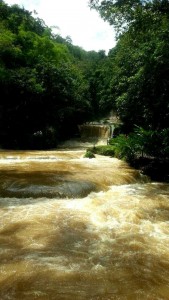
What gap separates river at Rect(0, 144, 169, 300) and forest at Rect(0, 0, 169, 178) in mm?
5028

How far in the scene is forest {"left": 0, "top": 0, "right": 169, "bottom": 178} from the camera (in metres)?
14.0

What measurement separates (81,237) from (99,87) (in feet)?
106

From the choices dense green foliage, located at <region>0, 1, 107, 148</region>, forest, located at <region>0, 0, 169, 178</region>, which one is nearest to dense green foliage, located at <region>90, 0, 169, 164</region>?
forest, located at <region>0, 0, 169, 178</region>

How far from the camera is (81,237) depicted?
628cm

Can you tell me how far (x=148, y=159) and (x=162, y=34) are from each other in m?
5.89

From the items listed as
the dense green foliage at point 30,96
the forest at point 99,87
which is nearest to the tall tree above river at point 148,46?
the forest at point 99,87

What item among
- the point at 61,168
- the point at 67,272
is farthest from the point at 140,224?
the point at 61,168

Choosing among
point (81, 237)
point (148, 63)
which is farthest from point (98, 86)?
point (81, 237)

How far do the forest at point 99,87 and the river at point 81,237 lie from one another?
5028 mm

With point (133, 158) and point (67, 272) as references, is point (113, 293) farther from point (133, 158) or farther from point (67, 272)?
point (133, 158)

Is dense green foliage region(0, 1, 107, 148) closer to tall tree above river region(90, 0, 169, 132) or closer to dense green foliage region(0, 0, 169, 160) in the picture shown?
dense green foliage region(0, 0, 169, 160)

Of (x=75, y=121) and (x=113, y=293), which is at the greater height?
(x=75, y=121)

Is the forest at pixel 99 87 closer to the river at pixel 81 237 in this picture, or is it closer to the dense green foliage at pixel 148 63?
the dense green foliage at pixel 148 63

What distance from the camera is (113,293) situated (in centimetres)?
429
